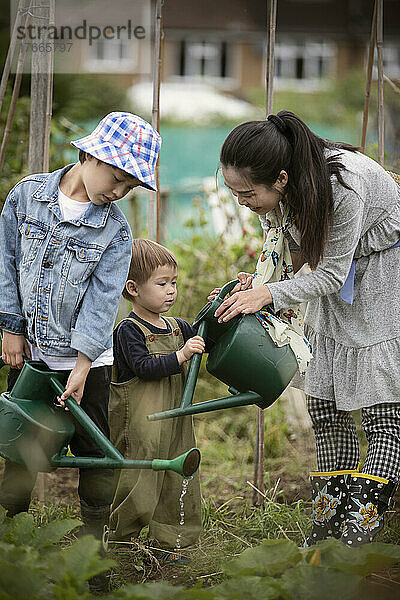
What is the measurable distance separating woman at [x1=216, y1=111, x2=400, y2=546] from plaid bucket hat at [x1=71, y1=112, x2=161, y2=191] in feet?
0.70

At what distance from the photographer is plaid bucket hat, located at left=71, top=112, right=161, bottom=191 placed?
200cm

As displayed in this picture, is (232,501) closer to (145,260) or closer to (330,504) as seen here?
(330,504)

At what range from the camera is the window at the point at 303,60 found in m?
23.4

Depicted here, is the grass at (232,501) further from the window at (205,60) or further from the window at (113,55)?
the window at (205,60)

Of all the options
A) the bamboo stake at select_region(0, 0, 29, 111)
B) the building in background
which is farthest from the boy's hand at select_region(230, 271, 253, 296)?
the building in background

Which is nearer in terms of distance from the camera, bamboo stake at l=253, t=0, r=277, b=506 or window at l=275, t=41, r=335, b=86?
bamboo stake at l=253, t=0, r=277, b=506

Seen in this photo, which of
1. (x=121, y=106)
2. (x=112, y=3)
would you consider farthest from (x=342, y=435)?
(x=121, y=106)

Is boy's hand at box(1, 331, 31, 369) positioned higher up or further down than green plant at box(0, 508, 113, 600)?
higher up

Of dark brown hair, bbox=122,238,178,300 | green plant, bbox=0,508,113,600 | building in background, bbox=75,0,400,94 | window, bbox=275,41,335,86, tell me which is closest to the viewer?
green plant, bbox=0,508,113,600

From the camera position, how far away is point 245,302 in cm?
216

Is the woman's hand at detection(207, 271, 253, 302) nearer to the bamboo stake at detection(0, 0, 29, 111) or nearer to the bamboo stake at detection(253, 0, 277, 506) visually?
the bamboo stake at detection(253, 0, 277, 506)

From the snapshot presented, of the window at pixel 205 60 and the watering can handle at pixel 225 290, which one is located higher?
the window at pixel 205 60

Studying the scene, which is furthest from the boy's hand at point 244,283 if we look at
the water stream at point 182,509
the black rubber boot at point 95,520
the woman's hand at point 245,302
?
the black rubber boot at point 95,520

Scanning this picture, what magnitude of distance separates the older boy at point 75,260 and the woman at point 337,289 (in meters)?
0.30
